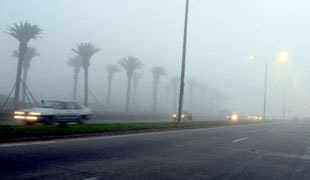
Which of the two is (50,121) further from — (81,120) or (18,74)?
(18,74)

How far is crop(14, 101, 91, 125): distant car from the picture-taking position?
25672 millimetres

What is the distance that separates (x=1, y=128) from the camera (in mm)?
18516

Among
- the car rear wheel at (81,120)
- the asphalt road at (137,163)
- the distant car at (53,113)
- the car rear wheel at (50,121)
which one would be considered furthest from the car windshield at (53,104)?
the asphalt road at (137,163)

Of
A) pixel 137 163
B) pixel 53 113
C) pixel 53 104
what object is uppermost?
pixel 53 104

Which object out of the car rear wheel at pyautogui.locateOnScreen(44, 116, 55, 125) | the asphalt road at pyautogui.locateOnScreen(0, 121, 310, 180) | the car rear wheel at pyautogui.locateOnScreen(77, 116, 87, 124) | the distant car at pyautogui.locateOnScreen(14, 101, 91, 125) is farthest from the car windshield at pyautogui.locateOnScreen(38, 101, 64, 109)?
the asphalt road at pyautogui.locateOnScreen(0, 121, 310, 180)

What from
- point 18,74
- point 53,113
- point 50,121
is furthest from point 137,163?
point 18,74

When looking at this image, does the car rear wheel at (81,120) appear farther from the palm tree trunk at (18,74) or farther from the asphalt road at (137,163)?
the palm tree trunk at (18,74)

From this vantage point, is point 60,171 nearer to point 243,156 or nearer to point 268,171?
point 268,171

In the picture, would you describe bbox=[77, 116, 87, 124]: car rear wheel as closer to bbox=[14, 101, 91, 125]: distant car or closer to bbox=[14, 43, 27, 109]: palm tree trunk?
bbox=[14, 101, 91, 125]: distant car

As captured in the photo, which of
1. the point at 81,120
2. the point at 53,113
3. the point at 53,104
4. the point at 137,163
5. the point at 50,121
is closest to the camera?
the point at 137,163

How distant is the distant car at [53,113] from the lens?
25.7 metres

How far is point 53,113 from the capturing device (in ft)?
86.2

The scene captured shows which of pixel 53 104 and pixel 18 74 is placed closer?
pixel 53 104

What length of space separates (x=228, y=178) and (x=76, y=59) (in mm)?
84473
